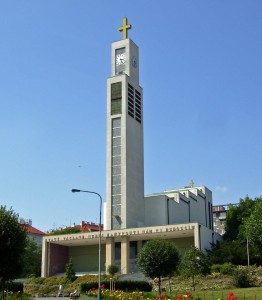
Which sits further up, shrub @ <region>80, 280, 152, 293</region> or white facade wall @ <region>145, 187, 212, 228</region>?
white facade wall @ <region>145, 187, 212, 228</region>

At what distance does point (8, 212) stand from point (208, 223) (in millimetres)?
65825

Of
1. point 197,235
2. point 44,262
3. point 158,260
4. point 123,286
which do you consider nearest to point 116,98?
point 197,235

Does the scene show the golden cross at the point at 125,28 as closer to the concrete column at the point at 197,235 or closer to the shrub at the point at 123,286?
the concrete column at the point at 197,235

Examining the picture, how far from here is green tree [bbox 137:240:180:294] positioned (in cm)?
3941

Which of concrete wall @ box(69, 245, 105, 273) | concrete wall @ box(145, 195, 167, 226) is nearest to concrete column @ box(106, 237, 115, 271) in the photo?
concrete wall @ box(145, 195, 167, 226)

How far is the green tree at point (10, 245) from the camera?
107ft

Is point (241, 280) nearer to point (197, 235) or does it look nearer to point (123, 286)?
point (123, 286)

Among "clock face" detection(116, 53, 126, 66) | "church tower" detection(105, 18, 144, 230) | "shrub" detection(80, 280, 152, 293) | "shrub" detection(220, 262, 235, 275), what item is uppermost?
"clock face" detection(116, 53, 126, 66)

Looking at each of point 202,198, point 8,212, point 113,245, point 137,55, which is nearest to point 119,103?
point 137,55

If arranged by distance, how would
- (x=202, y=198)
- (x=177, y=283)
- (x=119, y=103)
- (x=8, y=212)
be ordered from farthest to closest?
(x=202, y=198)
(x=119, y=103)
(x=177, y=283)
(x=8, y=212)

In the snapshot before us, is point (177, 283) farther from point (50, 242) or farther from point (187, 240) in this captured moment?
point (50, 242)

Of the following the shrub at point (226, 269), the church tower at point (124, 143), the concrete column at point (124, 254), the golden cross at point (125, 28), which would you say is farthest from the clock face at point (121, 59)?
the shrub at point (226, 269)

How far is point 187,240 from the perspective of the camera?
73875mm

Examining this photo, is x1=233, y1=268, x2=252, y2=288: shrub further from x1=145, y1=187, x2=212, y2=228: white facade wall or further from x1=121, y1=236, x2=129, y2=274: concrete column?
x1=145, y1=187, x2=212, y2=228: white facade wall
